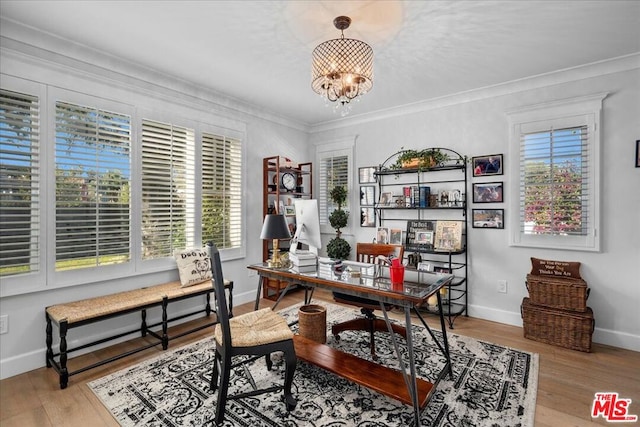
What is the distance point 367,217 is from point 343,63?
2.80 meters

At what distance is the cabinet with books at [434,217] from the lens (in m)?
3.81

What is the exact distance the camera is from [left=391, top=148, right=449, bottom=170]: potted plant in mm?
3957

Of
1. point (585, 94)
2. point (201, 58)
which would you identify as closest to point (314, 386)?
point (201, 58)

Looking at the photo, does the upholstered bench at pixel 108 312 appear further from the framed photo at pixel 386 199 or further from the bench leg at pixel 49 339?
the framed photo at pixel 386 199

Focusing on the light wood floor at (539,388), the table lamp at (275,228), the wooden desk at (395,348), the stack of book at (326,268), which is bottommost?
the light wood floor at (539,388)

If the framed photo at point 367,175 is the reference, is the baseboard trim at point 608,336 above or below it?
below

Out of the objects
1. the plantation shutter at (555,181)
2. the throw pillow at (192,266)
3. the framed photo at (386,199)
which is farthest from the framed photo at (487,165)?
the throw pillow at (192,266)

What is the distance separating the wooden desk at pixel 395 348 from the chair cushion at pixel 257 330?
15.3 inches

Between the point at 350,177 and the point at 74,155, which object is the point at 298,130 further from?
the point at 74,155

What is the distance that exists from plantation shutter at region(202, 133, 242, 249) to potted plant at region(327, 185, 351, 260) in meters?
1.36

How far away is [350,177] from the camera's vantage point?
16.2 feet

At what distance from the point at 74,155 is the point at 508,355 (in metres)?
4.35

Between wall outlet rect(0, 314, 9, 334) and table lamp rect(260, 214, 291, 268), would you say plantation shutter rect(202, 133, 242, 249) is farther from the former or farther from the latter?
wall outlet rect(0, 314, 9, 334)

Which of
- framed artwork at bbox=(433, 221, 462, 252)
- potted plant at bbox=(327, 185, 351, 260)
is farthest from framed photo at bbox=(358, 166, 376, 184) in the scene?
framed artwork at bbox=(433, 221, 462, 252)
